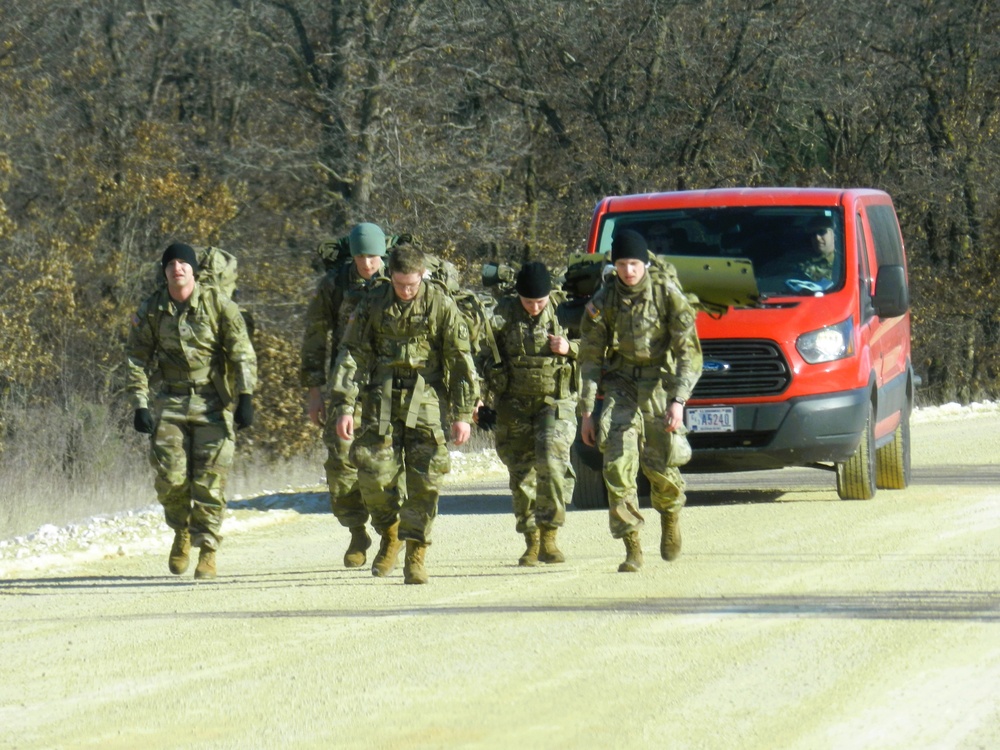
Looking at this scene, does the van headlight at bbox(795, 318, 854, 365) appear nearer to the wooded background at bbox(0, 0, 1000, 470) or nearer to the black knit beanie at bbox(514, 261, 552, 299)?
the black knit beanie at bbox(514, 261, 552, 299)

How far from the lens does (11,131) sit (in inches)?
1005

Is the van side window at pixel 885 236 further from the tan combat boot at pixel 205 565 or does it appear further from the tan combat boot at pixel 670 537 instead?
the tan combat boot at pixel 205 565

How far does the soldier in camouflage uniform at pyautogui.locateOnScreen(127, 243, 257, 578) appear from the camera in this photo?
9602mm

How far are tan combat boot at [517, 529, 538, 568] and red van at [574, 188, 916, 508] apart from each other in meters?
2.57

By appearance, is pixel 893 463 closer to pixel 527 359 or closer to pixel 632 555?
pixel 527 359

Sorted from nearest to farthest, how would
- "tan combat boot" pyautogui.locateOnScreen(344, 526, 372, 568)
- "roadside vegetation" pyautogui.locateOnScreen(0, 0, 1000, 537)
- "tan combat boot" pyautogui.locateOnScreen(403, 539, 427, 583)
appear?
"tan combat boot" pyautogui.locateOnScreen(403, 539, 427, 583)
"tan combat boot" pyautogui.locateOnScreen(344, 526, 372, 568)
"roadside vegetation" pyautogui.locateOnScreen(0, 0, 1000, 537)

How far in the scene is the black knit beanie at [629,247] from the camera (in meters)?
9.27

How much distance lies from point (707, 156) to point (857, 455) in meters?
17.4

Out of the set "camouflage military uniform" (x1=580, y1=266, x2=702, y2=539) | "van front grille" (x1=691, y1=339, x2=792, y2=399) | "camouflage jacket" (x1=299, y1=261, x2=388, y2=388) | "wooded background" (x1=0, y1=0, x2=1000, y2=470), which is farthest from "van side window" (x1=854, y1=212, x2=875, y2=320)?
"wooded background" (x1=0, y1=0, x2=1000, y2=470)

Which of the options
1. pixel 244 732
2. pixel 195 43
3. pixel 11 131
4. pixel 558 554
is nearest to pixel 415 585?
pixel 558 554

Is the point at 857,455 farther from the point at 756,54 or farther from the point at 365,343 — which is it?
the point at 756,54

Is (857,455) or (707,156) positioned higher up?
(707,156)

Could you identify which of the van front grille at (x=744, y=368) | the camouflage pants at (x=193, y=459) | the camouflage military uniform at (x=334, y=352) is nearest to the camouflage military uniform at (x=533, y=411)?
the camouflage military uniform at (x=334, y=352)

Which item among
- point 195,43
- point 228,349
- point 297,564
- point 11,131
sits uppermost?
point 195,43
